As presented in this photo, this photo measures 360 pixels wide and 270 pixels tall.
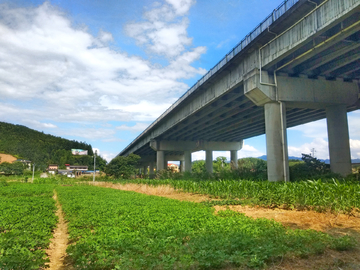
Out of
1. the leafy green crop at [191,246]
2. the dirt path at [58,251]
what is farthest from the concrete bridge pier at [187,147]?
the leafy green crop at [191,246]

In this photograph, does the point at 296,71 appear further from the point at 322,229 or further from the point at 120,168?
the point at 120,168

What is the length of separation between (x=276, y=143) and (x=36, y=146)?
162m

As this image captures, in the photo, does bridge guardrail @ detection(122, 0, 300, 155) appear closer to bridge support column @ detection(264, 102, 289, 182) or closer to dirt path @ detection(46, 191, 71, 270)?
bridge support column @ detection(264, 102, 289, 182)

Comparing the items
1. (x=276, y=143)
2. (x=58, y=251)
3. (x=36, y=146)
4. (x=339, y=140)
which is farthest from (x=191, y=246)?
(x=36, y=146)

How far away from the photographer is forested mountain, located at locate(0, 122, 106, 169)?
13638cm

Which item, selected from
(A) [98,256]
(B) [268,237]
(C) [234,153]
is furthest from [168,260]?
(C) [234,153]

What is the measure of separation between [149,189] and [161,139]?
25.8m

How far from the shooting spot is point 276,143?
1884 centimetres

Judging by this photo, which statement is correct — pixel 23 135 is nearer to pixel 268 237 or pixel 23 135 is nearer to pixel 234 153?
pixel 234 153

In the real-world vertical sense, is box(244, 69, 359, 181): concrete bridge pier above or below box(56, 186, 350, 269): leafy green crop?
above

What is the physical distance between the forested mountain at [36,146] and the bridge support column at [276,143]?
10366 centimetres

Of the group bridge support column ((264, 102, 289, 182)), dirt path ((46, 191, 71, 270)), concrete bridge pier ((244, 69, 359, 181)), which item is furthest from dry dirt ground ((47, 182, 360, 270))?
concrete bridge pier ((244, 69, 359, 181))

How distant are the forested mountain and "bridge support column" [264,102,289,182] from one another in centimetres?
10366

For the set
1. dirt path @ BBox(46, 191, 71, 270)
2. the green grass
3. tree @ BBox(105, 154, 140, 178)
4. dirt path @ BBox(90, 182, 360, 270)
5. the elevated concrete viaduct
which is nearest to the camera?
dirt path @ BBox(90, 182, 360, 270)
